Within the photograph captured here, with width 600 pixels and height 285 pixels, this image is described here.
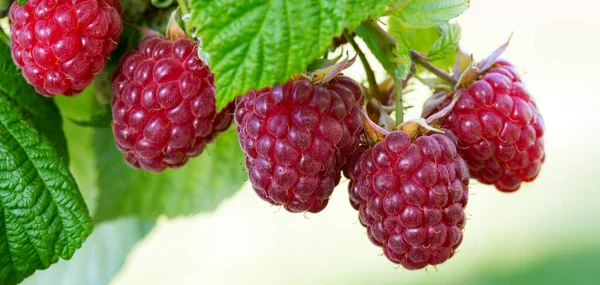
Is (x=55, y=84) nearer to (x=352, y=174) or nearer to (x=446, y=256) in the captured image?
(x=352, y=174)

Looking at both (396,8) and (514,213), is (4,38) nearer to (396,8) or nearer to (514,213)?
(396,8)

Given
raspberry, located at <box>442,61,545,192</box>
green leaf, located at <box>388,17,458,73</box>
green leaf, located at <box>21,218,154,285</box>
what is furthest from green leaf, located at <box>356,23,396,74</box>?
green leaf, located at <box>21,218,154,285</box>

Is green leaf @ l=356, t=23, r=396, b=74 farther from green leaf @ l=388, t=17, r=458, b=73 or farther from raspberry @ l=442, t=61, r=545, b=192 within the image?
green leaf @ l=388, t=17, r=458, b=73

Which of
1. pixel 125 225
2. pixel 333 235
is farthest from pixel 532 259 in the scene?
pixel 125 225

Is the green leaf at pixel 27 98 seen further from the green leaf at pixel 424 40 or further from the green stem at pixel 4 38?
the green leaf at pixel 424 40

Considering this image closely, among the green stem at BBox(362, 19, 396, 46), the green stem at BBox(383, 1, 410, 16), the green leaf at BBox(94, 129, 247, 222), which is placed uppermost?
the green stem at BBox(383, 1, 410, 16)

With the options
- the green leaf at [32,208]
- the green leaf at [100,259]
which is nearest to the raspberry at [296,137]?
the green leaf at [32,208]
